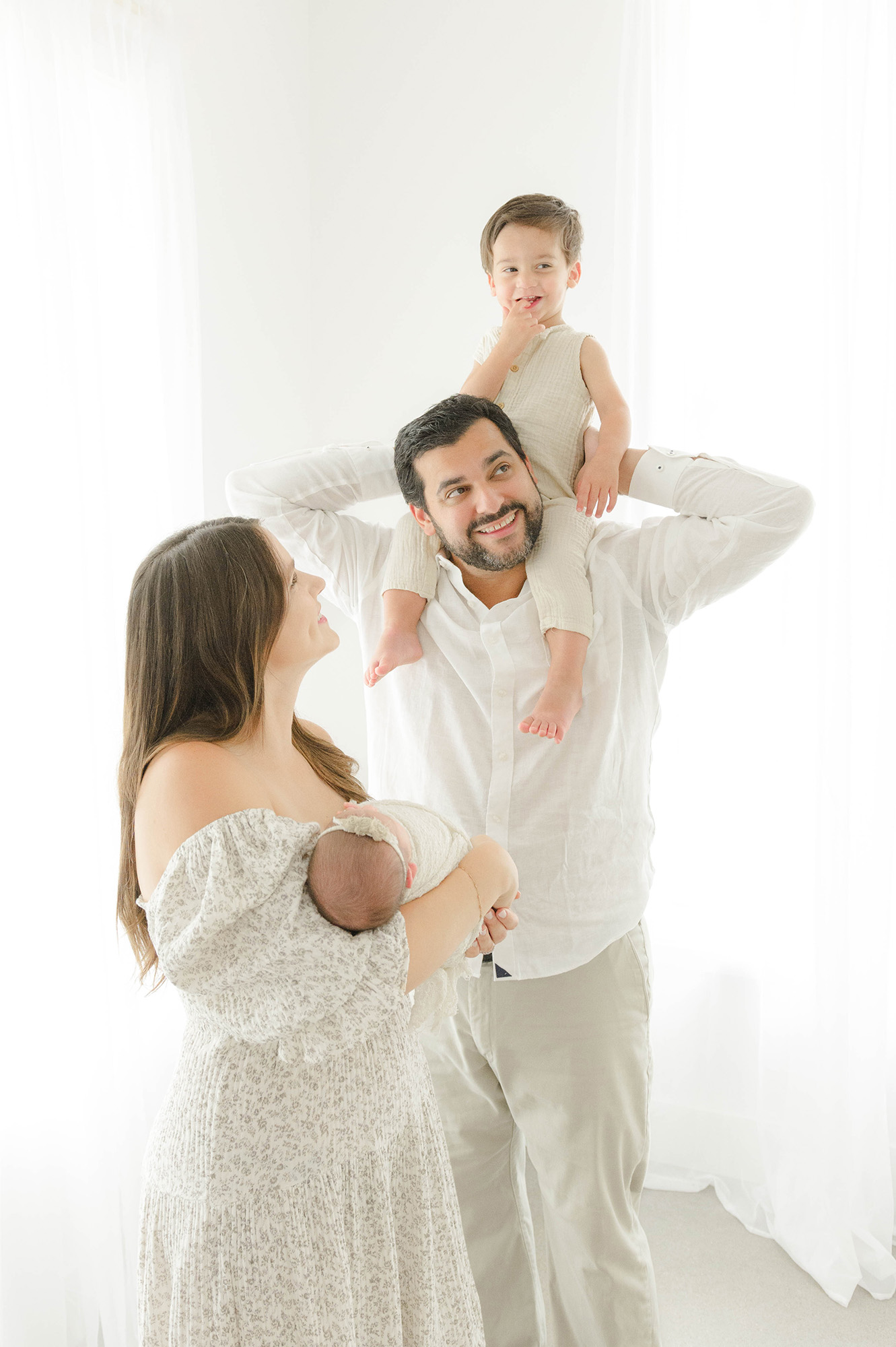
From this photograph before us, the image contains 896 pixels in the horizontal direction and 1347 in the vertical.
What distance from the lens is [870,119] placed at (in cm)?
212

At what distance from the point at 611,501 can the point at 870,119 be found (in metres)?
1.23

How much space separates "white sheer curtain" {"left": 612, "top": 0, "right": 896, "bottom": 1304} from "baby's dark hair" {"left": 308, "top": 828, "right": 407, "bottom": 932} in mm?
1539

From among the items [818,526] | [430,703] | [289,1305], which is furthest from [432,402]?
[289,1305]

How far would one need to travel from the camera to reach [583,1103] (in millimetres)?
1576

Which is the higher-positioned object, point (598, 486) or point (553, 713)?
point (598, 486)

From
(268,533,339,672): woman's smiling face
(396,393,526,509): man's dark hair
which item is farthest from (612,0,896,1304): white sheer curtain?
(268,533,339,672): woman's smiling face

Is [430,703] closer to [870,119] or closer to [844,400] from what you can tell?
[844,400]

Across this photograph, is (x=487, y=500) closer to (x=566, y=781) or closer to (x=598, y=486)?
(x=598, y=486)

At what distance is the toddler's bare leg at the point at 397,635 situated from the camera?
1607 millimetres

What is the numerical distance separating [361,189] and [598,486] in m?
1.71

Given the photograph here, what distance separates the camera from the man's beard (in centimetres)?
158

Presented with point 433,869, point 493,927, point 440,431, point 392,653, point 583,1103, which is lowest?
point 583,1103

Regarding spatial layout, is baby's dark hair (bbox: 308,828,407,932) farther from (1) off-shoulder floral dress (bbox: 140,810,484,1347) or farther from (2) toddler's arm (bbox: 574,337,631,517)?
(2) toddler's arm (bbox: 574,337,631,517)

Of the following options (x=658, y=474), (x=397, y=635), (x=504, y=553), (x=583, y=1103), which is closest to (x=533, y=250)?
(x=658, y=474)
